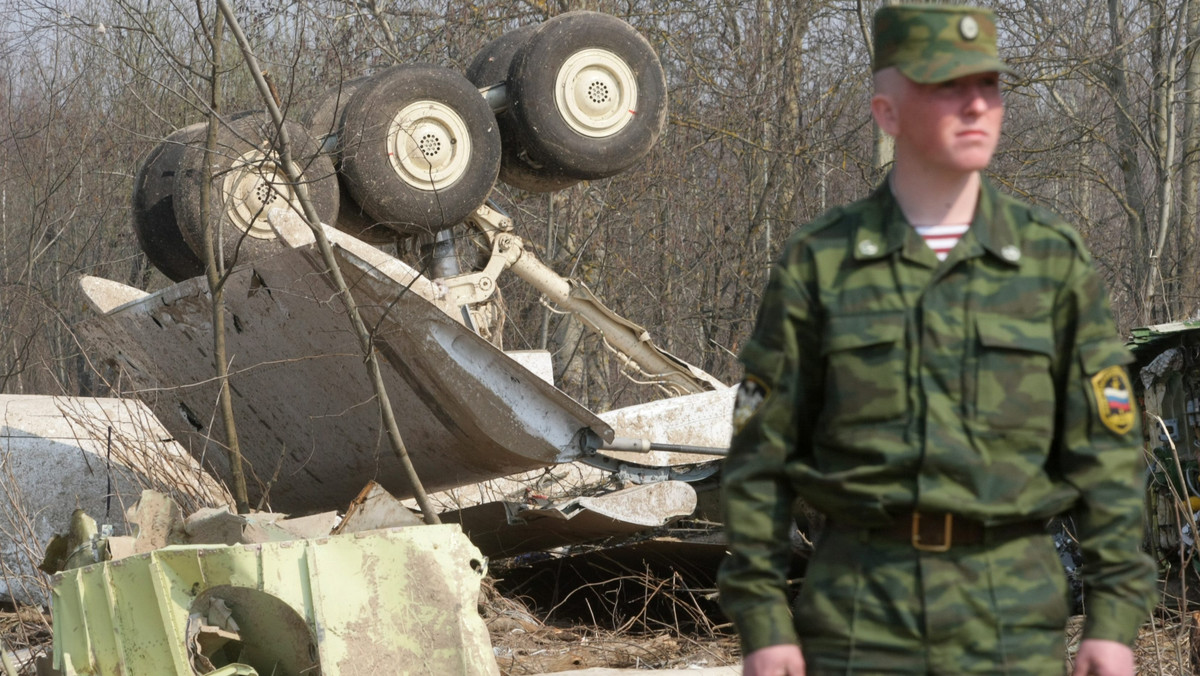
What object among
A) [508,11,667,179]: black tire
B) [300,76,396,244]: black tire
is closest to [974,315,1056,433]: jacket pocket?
[300,76,396,244]: black tire

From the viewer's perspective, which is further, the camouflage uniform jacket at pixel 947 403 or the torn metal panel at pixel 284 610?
the torn metal panel at pixel 284 610

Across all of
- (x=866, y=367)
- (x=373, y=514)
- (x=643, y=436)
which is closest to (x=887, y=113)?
(x=866, y=367)

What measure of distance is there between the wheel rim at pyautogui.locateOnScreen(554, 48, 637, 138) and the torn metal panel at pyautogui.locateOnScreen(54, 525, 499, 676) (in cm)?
320

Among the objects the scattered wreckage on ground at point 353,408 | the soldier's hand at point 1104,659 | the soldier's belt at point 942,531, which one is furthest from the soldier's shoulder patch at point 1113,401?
the scattered wreckage on ground at point 353,408

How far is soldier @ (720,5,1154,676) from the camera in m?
1.90

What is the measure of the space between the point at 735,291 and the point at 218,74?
769 cm

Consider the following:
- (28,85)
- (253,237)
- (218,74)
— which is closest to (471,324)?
(253,237)

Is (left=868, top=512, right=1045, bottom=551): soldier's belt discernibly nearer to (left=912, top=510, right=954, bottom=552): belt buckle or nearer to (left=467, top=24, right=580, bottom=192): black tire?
(left=912, top=510, right=954, bottom=552): belt buckle

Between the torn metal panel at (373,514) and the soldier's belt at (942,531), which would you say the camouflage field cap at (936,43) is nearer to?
the soldier's belt at (942,531)

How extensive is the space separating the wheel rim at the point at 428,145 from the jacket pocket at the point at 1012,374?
4428 mm

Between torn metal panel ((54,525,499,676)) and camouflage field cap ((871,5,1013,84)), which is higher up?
camouflage field cap ((871,5,1013,84))

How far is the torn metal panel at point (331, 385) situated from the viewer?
5387 millimetres

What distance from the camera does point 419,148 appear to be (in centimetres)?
627

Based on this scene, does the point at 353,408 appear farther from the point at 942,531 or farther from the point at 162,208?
the point at 942,531
